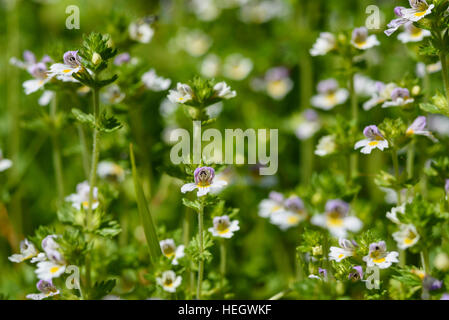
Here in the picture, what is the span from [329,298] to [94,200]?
1182mm

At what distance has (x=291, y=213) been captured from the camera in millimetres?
2783

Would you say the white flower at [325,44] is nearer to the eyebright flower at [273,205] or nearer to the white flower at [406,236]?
the eyebright flower at [273,205]

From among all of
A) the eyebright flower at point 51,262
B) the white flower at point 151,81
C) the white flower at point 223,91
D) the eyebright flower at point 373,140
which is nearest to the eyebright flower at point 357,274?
the eyebright flower at point 373,140

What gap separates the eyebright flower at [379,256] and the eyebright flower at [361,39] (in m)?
1.07

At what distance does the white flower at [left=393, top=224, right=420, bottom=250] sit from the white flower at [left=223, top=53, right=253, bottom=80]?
2.49 metres

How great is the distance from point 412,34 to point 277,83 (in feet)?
5.67

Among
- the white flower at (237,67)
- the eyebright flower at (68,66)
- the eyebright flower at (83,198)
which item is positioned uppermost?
the white flower at (237,67)

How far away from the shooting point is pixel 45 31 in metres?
4.86

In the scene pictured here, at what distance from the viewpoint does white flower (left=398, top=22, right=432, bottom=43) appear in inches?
98.1

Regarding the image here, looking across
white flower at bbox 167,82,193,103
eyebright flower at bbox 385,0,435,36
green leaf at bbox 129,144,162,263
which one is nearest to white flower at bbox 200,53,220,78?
white flower at bbox 167,82,193,103

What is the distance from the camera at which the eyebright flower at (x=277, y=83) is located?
13.7 feet

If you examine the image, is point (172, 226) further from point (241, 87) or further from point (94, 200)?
point (241, 87)
